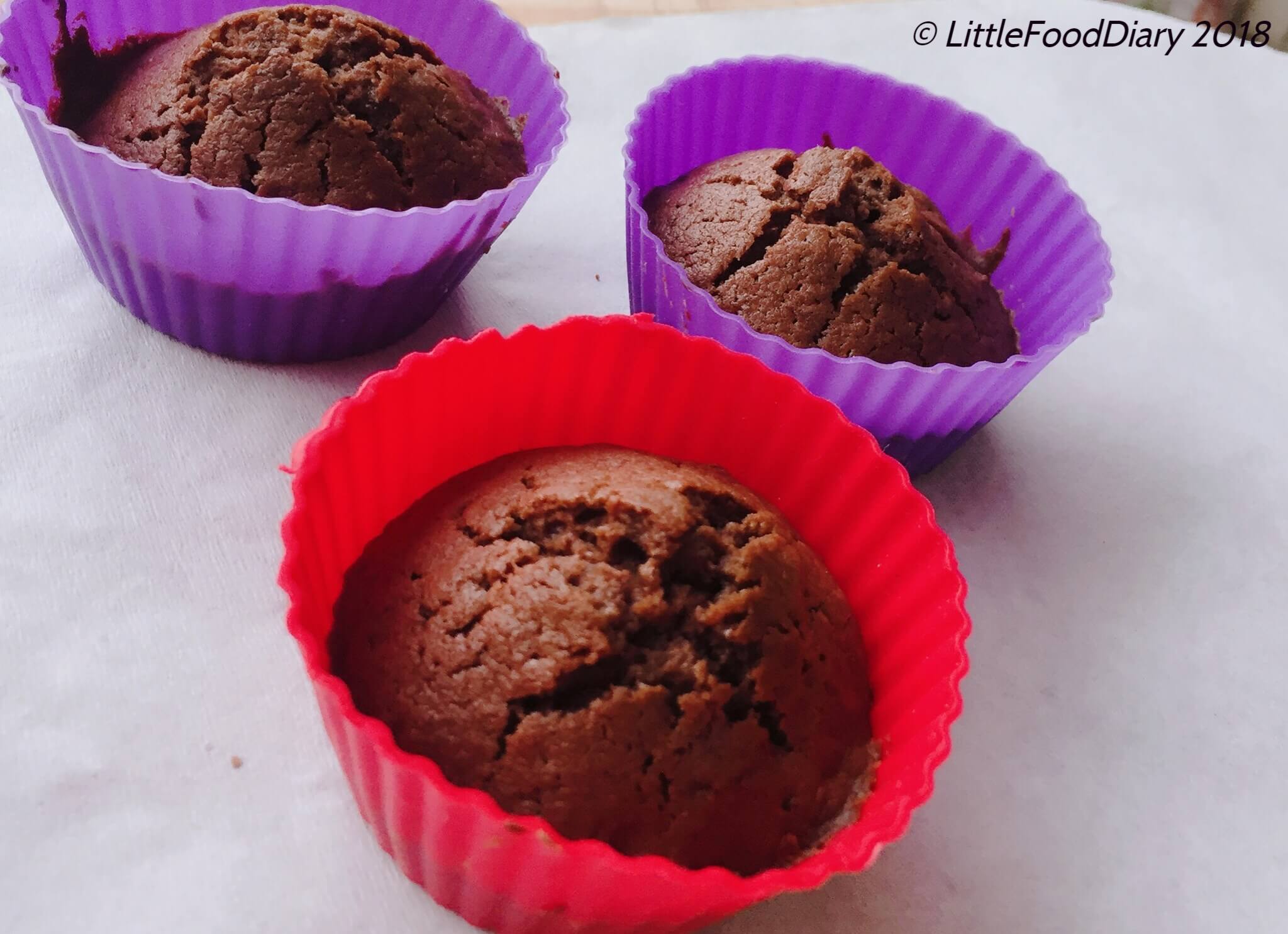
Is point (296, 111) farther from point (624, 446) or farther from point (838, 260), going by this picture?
point (838, 260)

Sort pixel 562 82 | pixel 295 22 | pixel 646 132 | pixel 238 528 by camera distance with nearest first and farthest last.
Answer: pixel 238 528 → pixel 295 22 → pixel 646 132 → pixel 562 82

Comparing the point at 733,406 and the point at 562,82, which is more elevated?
the point at 733,406

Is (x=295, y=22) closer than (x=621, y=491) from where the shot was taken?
No

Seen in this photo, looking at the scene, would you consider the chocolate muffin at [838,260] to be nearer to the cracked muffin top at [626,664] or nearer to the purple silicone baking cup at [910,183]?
the purple silicone baking cup at [910,183]

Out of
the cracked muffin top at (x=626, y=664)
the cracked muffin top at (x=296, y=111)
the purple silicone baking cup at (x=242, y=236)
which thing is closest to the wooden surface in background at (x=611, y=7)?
the purple silicone baking cup at (x=242, y=236)

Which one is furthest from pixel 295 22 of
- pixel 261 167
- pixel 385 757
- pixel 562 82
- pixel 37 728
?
pixel 385 757

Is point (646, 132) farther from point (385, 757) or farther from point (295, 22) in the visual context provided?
point (385, 757)

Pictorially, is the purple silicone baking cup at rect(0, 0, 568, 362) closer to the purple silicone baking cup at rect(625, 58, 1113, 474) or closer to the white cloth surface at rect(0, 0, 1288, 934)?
the white cloth surface at rect(0, 0, 1288, 934)
